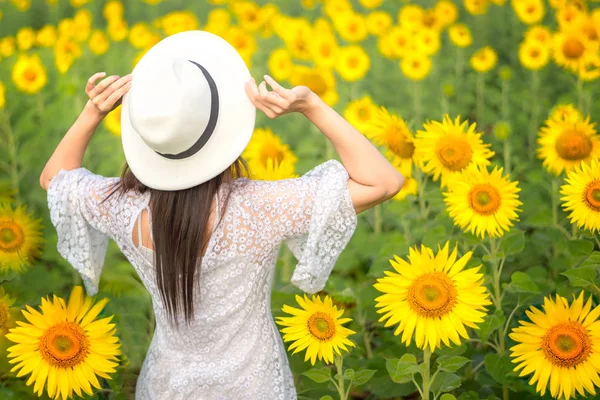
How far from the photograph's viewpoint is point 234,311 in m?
1.86

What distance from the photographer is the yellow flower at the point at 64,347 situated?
6.23 feet

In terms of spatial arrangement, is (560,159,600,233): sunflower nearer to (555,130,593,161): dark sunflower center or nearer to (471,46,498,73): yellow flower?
(555,130,593,161): dark sunflower center

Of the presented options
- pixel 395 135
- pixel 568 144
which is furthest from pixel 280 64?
pixel 568 144

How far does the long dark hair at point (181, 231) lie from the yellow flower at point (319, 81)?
8.59ft

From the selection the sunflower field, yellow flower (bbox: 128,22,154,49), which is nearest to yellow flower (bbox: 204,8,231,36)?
the sunflower field

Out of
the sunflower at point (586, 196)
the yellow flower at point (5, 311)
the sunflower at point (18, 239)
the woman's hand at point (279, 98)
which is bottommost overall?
the yellow flower at point (5, 311)

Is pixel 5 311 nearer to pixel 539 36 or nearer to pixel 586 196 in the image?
pixel 586 196

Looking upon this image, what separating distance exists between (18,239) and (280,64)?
314 centimetres

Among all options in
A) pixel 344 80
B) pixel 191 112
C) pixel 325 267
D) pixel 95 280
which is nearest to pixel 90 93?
pixel 191 112

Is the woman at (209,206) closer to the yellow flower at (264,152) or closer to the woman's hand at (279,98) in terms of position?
the woman's hand at (279,98)

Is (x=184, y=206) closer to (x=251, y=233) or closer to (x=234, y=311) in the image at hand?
(x=251, y=233)

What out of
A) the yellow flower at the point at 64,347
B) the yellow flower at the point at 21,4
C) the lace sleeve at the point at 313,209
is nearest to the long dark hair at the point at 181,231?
the lace sleeve at the point at 313,209

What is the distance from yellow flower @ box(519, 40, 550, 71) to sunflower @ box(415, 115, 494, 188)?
2630 millimetres

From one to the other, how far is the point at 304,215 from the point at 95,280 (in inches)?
23.1
